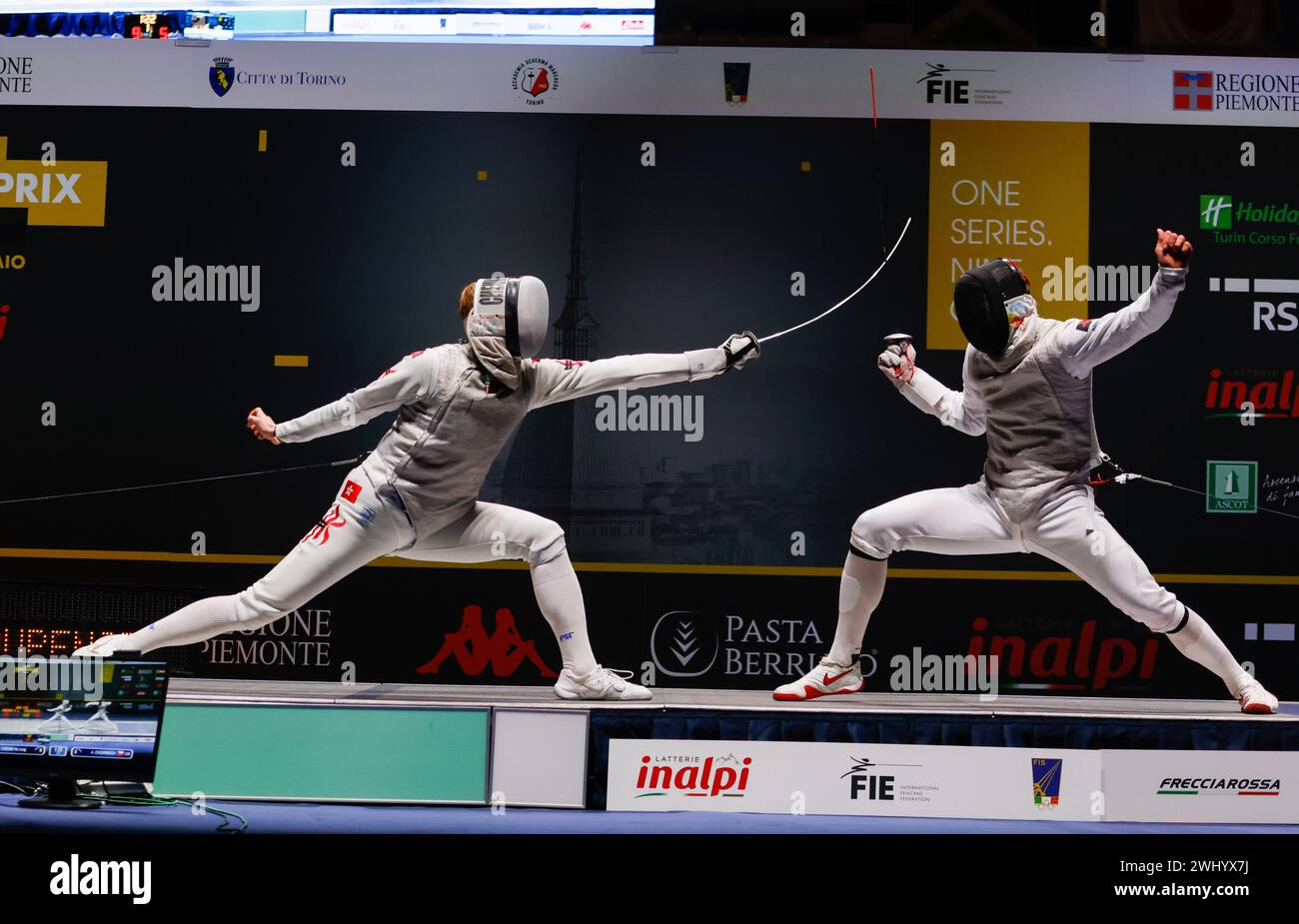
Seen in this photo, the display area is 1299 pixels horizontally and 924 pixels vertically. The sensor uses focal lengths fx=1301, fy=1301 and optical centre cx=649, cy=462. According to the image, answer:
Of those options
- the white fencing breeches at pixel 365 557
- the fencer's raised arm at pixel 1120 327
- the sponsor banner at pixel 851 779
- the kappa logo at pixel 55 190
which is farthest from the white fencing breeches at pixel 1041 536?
the kappa logo at pixel 55 190

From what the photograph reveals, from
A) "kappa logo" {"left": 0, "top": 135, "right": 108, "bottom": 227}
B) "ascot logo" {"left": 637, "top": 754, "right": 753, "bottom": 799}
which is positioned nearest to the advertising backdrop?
"kappa logo" {"left": 0, "top": 135, "right": 108, "bottom": 227}

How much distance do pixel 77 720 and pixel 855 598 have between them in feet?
7.35

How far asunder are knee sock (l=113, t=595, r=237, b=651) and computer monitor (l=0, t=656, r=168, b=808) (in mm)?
402

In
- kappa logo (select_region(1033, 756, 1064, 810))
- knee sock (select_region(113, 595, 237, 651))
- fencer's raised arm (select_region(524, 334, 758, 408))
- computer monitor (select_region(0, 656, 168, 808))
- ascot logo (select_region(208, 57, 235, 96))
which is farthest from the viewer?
ascot logo (select_region(208, 57, 235, 96))

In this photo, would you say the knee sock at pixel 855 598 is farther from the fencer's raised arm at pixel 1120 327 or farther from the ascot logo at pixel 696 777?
the fencer's raised arm at pixel 1120 327

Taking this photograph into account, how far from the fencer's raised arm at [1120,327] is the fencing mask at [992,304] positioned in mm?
158

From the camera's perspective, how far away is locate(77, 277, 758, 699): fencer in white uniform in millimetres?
3820

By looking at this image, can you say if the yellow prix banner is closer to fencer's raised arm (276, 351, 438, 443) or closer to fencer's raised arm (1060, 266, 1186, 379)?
fencer's raised arm (1060, 266, 1186, 379)

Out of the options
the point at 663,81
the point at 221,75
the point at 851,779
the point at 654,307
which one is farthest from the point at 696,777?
the point at 221,75

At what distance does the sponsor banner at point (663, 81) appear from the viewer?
207 inches

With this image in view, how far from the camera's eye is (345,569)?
3.88 metres

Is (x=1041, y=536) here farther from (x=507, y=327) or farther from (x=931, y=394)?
(x=507, y=327)
